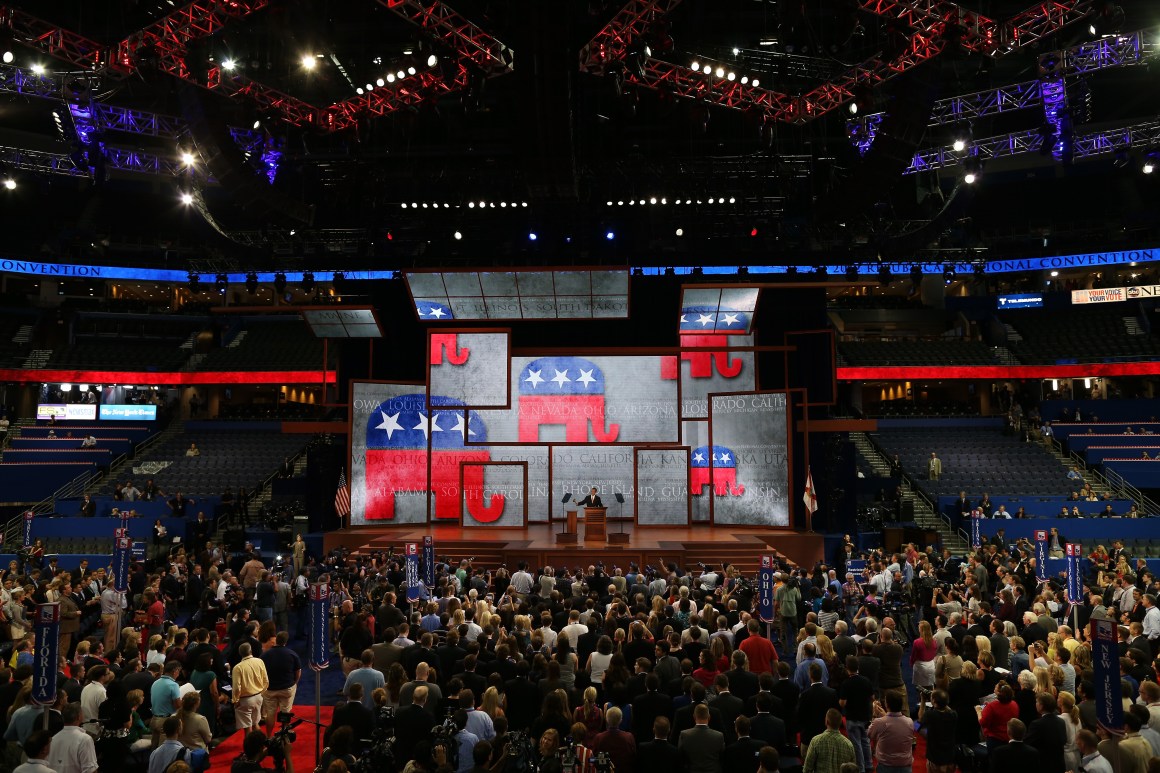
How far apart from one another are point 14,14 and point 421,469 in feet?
50.3

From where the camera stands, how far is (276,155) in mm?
25156

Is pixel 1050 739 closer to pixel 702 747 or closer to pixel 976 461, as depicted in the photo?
pixel 702 747

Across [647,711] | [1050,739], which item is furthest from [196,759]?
[1050,739]

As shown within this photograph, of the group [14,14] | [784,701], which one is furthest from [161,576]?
[784,701]

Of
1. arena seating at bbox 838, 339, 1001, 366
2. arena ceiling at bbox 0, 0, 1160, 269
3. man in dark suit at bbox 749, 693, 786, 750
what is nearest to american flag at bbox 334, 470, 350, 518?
arena ceiling at bbox 0, 0, 1160, 269

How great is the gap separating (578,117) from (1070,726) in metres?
18.0

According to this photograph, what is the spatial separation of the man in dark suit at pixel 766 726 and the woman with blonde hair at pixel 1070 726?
2.57 m

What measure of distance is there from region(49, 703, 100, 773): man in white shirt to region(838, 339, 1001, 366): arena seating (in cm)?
3476

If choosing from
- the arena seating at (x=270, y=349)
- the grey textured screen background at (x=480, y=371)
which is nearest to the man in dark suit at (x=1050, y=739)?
the grey textured screen background at (x=480, y=371)

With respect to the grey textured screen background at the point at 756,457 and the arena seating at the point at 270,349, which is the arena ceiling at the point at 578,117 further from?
the arena seating at the point at 270,349

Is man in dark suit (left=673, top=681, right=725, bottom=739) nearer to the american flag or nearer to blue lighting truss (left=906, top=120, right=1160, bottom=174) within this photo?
the american flag

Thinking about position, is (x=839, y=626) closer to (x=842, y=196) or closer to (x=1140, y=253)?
(x=842, y=196)

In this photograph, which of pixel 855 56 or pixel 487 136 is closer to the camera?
pixel 855 56

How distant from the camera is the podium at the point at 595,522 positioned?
838 inches
